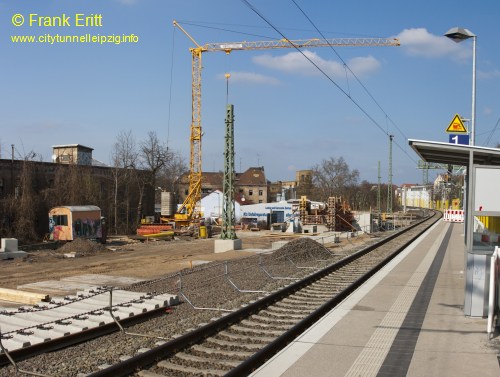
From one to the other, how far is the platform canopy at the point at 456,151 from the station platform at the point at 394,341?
309cm

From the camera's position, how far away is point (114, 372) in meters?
6.63

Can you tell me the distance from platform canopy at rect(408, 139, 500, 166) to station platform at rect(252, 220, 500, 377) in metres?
3.09

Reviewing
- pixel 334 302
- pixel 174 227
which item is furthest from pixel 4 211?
pixel 334 302

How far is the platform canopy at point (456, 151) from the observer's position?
9734 millimetres

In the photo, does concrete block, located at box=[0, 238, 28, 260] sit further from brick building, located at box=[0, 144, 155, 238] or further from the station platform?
Answer: the station platform

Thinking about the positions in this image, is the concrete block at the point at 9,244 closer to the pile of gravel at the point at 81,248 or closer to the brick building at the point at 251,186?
the pile of gravel at the point at 81,248

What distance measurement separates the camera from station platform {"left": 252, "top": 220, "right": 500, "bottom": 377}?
21.9ft

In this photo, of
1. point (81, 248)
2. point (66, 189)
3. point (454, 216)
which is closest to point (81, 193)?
point (66, 189)

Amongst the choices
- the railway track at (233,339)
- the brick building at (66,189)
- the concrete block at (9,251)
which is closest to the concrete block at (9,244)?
the concrete block at (9,251)

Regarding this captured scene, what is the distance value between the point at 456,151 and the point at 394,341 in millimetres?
4131

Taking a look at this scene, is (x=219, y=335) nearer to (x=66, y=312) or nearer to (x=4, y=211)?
(x=66, y=312)

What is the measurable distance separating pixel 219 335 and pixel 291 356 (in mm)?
2374

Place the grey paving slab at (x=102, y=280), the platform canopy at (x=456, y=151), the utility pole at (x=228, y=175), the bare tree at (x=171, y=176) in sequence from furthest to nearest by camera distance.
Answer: the bare tree at (x=171, y=176), the utility pole at (x=228, y=175), the grey paving slab at (x=102, y=280), the platform canopy at (x=456, y=151)

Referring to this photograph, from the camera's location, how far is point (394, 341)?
812 cm
